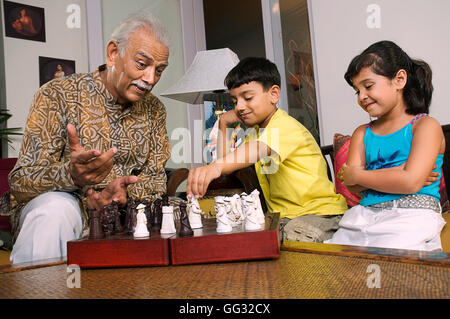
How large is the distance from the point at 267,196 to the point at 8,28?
3174 millimetres

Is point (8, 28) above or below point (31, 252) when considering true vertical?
above

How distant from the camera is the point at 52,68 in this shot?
398 cm

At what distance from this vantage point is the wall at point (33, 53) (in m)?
3.78

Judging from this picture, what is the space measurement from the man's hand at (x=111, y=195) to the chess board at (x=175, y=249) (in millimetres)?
474

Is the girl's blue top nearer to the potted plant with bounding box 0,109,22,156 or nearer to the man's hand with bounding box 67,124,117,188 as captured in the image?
the man's hand with bounding box 67,124,117,188

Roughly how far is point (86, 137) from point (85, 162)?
0.40 metres

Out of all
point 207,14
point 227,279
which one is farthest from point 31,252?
point 207,14

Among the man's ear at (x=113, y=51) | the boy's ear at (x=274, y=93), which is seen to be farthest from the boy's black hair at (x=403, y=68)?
the man's ear at (x=113, y=51)

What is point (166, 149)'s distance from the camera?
1992 millimetres

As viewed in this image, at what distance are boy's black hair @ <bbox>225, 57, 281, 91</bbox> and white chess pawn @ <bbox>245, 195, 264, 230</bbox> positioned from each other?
3.77ft

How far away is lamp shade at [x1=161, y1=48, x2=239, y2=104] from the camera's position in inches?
118

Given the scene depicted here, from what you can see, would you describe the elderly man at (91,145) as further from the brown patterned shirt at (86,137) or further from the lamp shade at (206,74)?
the lamp shade at (206,74)

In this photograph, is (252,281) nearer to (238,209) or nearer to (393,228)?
(238,209)
